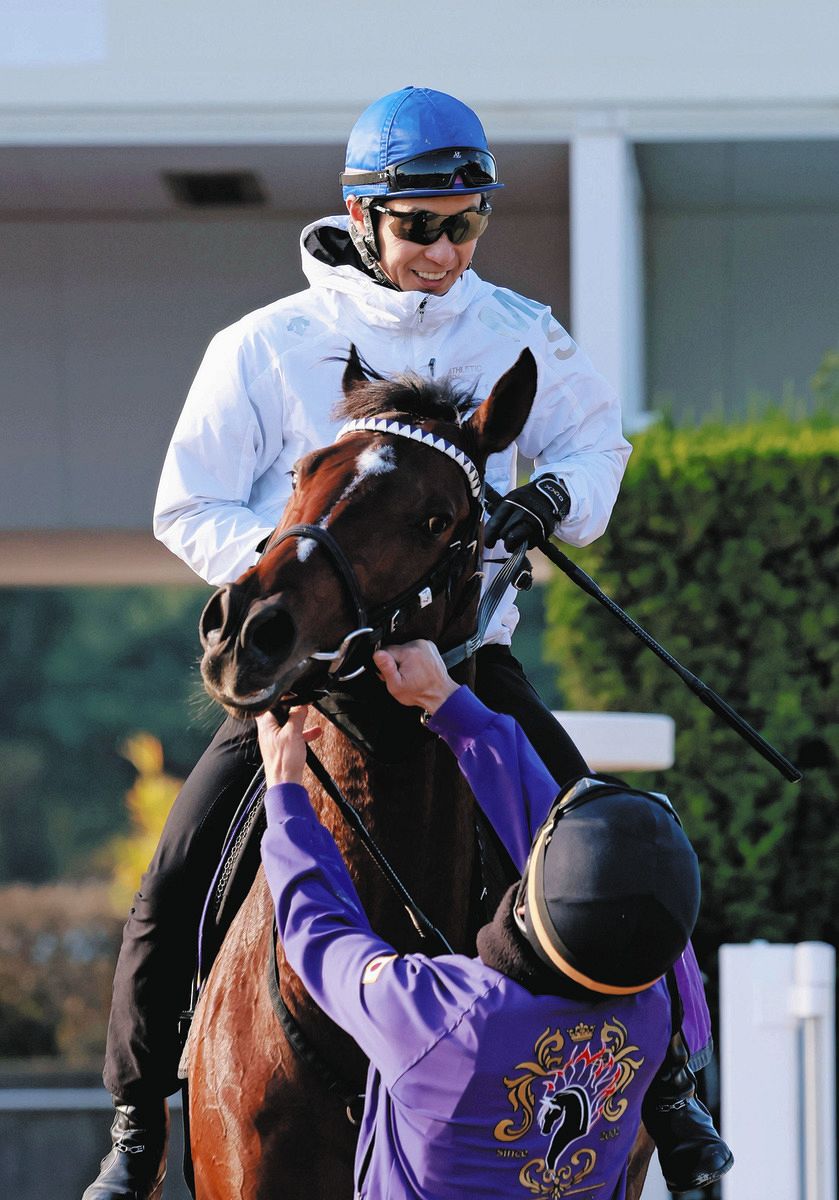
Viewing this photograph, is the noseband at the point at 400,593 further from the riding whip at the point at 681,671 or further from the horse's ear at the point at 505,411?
the riding whip at the point at 681,671

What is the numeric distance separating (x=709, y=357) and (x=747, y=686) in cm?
281

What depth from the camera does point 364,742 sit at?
119 inches

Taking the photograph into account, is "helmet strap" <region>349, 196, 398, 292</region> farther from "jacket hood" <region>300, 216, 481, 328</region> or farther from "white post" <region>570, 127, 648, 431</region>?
"white post" <region>570, 127, 648, 431</region>

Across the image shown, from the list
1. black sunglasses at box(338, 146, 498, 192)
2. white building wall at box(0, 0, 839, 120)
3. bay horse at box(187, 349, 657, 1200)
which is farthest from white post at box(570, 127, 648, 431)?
bay horse at box(187, 349, 657, 1200)

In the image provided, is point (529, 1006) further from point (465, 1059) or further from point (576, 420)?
point (576, 420)

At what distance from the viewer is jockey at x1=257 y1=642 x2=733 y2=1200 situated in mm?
2574

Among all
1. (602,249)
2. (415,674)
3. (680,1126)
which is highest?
(415,674)

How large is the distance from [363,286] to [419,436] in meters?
0.64

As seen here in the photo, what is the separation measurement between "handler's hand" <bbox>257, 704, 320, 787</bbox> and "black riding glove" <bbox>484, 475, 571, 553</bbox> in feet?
1.56

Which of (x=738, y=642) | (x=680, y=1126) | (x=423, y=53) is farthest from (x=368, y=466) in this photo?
(x=423, y=53)

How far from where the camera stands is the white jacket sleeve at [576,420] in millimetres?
3695

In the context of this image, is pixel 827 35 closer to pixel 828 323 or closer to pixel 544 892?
pixel 828 323

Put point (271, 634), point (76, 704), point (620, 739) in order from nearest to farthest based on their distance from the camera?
point (271, 634) → point (620, 739) → point (76, 704)

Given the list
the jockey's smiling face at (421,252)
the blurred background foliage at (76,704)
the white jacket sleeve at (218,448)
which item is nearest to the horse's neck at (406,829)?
the white jacket sleeve at (218,448)
